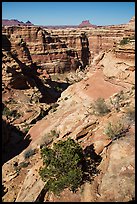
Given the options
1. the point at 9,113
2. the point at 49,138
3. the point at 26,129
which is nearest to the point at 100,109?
the point at 49,138

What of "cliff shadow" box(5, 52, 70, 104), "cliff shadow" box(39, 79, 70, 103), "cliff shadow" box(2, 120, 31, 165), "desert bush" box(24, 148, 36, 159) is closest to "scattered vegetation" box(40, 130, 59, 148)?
"desert bush" box(24, 148, 36, 159)

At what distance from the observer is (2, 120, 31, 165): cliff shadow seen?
21.5m

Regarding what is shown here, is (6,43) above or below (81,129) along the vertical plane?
above

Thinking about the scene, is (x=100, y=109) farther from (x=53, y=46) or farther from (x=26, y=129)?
(x=53, y=46)

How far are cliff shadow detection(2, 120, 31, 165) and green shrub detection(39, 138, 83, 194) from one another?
30.7 ft

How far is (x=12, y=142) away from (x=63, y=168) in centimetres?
1368

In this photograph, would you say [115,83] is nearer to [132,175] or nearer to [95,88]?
[95,88]

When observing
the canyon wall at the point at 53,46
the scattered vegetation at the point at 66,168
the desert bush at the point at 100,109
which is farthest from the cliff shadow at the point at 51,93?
the scattered vegetation at the point at 66,168

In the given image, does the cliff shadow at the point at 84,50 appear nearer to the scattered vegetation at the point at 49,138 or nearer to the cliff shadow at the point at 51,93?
the cliff shadow at the point at 51,93

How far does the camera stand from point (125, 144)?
12461mm

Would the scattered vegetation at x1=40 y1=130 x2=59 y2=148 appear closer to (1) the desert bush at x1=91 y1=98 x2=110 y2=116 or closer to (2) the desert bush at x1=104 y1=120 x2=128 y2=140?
(1) the desert bush at x1=91 y1=98 x2=110 y2=116

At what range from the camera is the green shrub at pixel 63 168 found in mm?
10680

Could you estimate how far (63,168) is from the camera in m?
11.2

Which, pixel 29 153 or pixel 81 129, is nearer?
pixel 81 129
